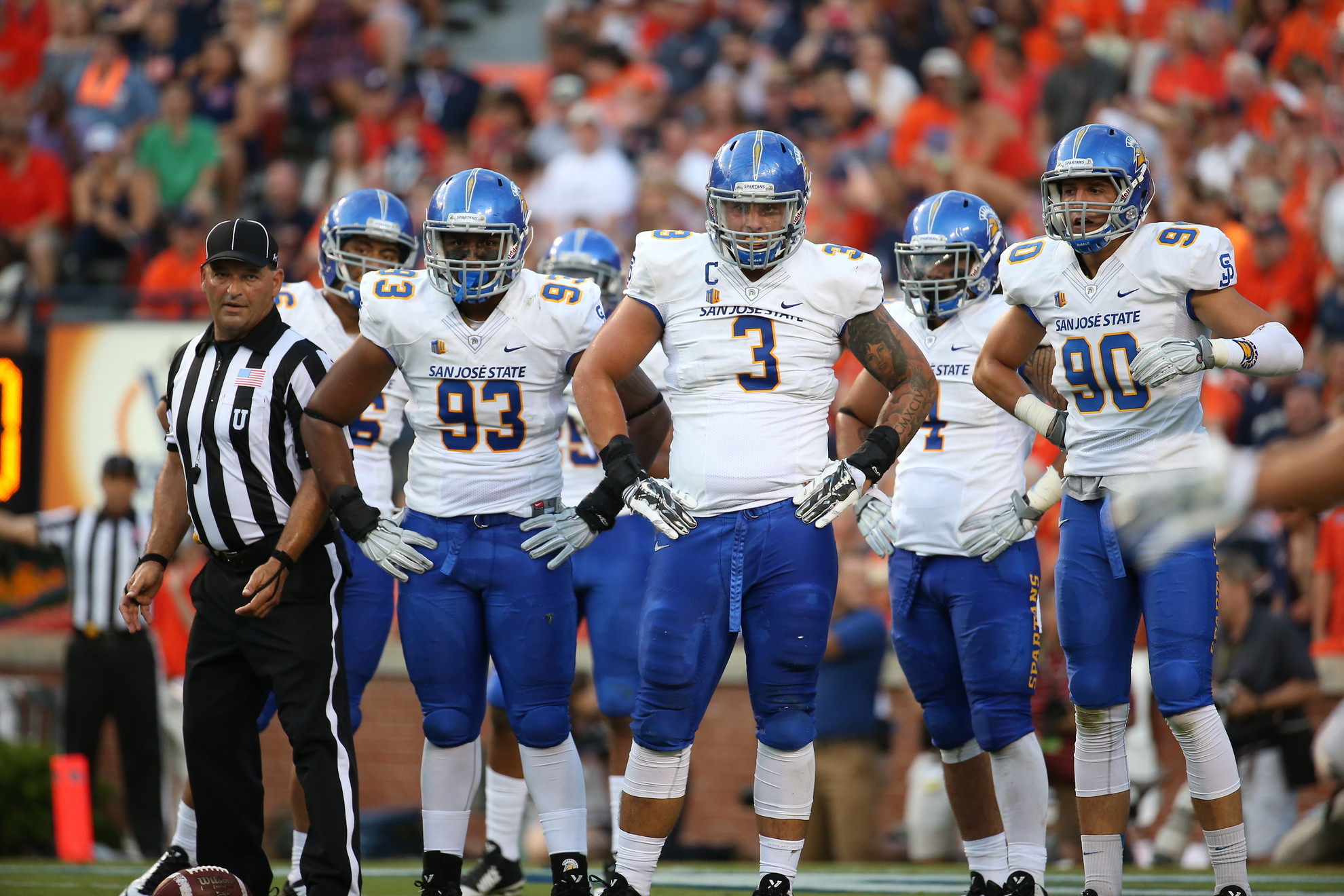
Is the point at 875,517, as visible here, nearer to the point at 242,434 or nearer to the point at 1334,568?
the point at 242,434

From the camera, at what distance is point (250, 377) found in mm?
5117

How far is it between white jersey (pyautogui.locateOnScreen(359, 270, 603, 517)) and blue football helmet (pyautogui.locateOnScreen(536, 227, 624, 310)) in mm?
1679

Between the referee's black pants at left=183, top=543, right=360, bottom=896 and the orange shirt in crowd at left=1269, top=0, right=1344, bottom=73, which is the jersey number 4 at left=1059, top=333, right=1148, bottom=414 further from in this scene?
the orange shirt in crowd at left=1269, top=0, right=1344, bottom=73

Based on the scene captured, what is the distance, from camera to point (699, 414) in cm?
505

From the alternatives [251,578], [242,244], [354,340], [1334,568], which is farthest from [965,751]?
[1334,568]

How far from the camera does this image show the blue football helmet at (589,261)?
711cm

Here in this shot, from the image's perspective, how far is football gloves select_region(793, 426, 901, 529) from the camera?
4.90m

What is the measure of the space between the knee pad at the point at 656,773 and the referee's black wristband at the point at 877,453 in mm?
1021

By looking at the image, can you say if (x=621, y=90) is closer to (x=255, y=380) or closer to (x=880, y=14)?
(x=880, y=14)

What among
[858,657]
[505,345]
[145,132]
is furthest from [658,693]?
[145,132]

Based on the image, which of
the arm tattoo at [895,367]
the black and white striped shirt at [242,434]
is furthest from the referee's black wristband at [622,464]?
the black and white striped shirt at [242,434]

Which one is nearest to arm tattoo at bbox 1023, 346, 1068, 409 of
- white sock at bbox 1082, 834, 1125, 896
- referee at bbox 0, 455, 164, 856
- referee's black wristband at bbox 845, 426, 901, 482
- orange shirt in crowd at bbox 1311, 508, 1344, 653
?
referee's black wristband at bbox 845, 426, 901, 482

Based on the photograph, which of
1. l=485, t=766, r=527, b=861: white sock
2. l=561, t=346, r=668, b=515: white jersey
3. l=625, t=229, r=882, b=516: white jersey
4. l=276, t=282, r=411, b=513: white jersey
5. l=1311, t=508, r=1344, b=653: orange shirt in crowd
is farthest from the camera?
l=1311, t=508, r=1344, b=653: orange shirt in crowd

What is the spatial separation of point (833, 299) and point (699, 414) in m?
0.55
